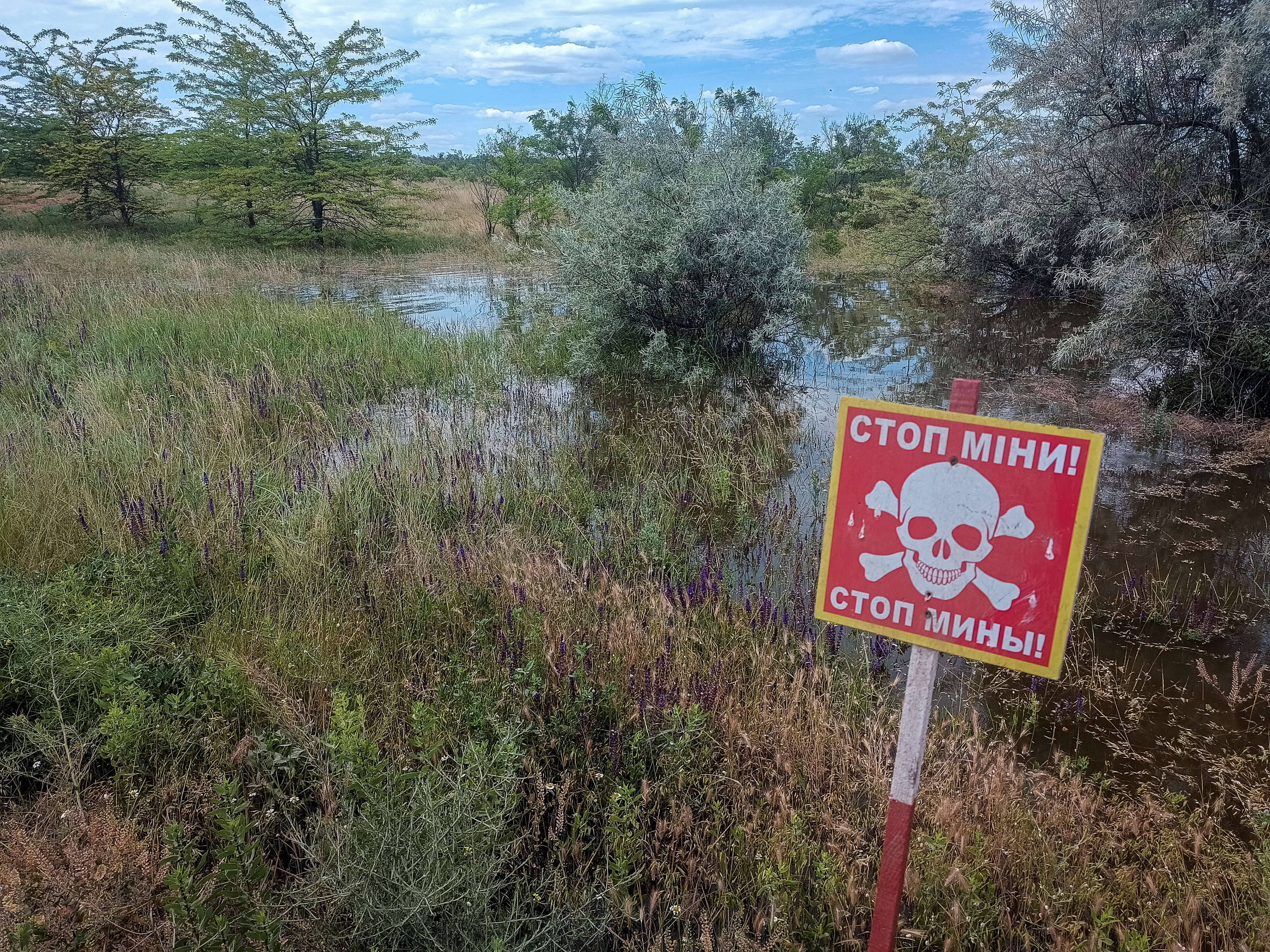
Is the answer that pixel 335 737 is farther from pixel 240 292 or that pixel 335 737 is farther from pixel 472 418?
pixel 240 292

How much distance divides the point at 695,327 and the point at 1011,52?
5.11 m

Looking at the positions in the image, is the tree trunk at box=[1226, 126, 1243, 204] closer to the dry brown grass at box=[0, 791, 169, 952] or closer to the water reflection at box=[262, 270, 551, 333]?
the water reflection at box=[262, 270, 551, 333]

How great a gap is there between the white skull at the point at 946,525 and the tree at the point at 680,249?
22.9 ft

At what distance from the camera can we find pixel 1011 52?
9.32m

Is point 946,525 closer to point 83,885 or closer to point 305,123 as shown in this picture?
point 83,885

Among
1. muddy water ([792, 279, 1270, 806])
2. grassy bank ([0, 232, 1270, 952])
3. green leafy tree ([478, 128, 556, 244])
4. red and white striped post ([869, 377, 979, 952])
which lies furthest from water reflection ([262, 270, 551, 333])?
red and white striped post ([869, 377, 979, 952])

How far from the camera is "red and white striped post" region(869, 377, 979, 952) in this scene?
70.7 inches

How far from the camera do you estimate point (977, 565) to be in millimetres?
1668

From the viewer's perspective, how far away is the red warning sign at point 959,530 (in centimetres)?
157

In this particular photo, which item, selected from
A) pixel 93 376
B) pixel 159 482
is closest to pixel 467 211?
pixel 93 376

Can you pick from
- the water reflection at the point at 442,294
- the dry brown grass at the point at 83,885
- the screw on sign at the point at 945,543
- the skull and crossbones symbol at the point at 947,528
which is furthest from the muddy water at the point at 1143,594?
the water reflection at the point at 442,294

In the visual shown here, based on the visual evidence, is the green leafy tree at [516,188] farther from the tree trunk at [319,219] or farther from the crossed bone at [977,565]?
the crossed bone at [977,565]

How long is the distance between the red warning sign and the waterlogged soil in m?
1.62

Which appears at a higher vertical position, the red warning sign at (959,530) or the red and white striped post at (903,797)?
the red warning sign at (959,530)
